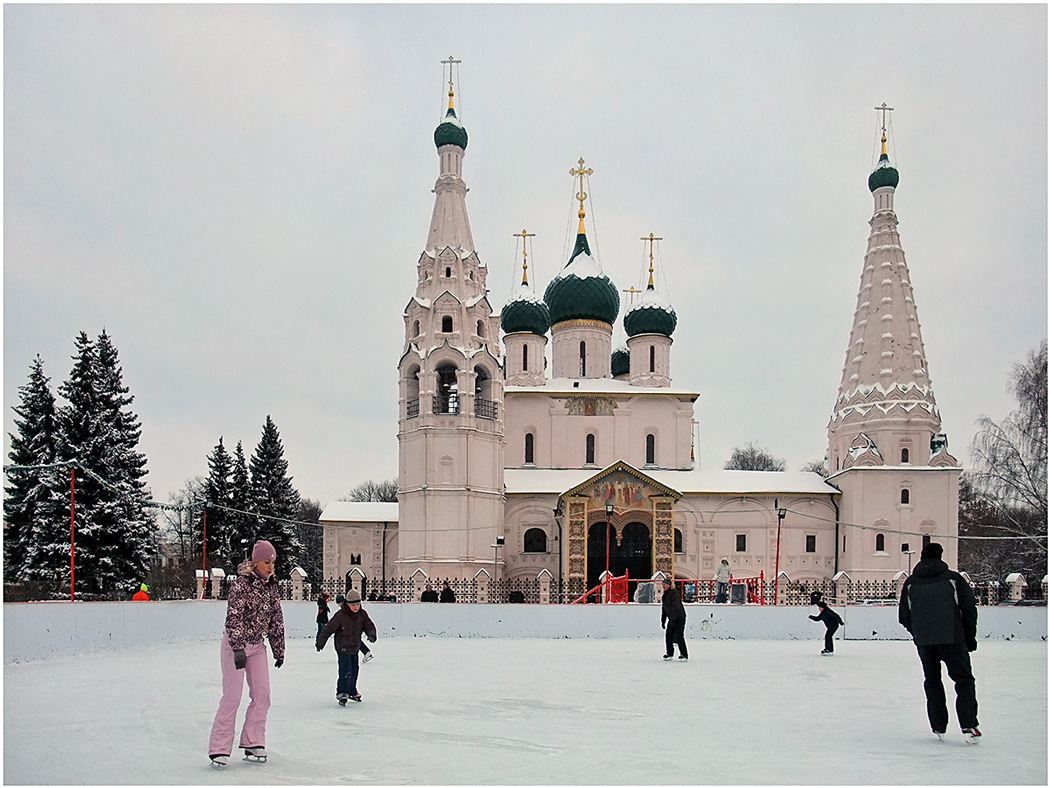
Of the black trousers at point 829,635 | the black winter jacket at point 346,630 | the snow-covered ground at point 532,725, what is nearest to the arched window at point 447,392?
the black trousers at point 829,635

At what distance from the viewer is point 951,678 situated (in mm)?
7043

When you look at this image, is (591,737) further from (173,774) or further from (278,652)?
(173,774)

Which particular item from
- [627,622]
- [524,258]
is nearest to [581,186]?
[524,258]

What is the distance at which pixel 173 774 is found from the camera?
5.92 meters

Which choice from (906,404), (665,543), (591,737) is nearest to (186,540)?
(665,543)

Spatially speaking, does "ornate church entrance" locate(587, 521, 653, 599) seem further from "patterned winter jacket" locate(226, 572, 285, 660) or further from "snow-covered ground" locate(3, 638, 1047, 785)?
"patterned winter jacket" locate(226, 572, 285, 660)

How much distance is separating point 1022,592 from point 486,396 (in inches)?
719

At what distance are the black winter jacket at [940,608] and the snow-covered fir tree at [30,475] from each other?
2616cm

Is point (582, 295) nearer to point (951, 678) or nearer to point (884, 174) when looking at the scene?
point (884, 174)

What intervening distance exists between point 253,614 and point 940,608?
4.52m

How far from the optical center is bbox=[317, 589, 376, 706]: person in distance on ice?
9078mm

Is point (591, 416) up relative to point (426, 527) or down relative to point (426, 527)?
up

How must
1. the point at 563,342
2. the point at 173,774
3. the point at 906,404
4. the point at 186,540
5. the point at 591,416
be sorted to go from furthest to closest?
1. the point at 186,540
2. the point at 563,342
3. the point at 591,416
4. the point at 906,404
5. the point at 173,774

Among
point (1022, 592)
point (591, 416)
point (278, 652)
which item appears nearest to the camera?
point (278, 652)
